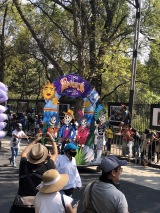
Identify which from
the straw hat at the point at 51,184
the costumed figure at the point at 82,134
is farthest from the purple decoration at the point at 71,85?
the straw hat at the point at 51,184

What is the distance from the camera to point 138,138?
51.3ft

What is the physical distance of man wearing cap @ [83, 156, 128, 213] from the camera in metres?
3.23

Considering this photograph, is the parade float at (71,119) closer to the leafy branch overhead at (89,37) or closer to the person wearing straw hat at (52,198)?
the leafy branch overhead at (89,37)

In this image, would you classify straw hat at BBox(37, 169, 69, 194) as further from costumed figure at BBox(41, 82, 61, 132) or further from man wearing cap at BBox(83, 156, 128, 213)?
costumed figure at BBox(41, 82, 61, 132)

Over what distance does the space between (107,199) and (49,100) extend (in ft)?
34.4

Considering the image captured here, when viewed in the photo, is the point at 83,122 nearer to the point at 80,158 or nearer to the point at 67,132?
the point at 67,132

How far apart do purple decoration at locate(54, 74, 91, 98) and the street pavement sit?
3.05 meters

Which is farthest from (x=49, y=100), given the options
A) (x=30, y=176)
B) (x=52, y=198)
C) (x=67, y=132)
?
(x=52, y=198)

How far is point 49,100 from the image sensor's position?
44.6 feet

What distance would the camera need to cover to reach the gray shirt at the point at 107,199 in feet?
10.6

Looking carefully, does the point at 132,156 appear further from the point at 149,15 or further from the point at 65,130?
the point at 149,15

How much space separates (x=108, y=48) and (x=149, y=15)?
6.03 meters

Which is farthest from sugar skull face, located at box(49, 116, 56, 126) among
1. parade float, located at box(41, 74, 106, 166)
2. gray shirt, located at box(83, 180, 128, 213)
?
gray shirt, located at box(83, 180, 128, 213)

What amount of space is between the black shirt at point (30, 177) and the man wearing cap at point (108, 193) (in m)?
1.02
